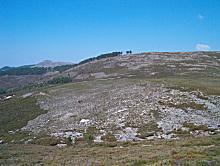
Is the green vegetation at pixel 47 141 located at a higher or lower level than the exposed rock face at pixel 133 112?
lower

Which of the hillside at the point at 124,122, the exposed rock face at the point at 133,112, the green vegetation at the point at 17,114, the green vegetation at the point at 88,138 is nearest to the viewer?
the hillside at the point at 124,122

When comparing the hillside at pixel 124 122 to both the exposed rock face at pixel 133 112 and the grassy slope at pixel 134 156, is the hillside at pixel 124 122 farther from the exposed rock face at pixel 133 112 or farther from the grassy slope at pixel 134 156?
Answer: the grassy slope at pixel 134 156

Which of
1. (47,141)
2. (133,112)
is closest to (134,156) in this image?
(47,141)

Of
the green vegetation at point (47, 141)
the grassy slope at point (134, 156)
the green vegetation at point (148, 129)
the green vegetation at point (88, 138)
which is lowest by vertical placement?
the green vegetation at point (47, 141)

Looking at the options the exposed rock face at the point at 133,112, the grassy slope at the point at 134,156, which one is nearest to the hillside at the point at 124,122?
the exposed rock face at the point at 133,112

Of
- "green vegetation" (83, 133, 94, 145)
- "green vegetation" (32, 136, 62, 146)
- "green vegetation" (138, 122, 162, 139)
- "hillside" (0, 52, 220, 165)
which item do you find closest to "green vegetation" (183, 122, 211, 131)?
"hillside" (0, 52, 220, 165)

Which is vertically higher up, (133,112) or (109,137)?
(133,112)

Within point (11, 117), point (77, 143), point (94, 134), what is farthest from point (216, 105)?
point (11, 117)

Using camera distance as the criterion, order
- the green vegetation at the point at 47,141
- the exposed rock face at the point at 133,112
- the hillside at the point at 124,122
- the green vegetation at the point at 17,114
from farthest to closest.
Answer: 1. the green vegetation at the point at 17,114
2. the exposed rock face at the point at 133,112
3. the green vegetation at the point at 47,141
4. the hillside at the point at 124,122

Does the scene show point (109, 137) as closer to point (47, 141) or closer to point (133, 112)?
point (47, 141)

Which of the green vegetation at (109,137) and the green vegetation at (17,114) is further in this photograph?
the green vegetation at (17,114)

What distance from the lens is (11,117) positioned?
189 ft

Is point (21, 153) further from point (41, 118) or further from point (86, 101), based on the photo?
point (86, 101)

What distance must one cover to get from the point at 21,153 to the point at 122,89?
3798 cm
